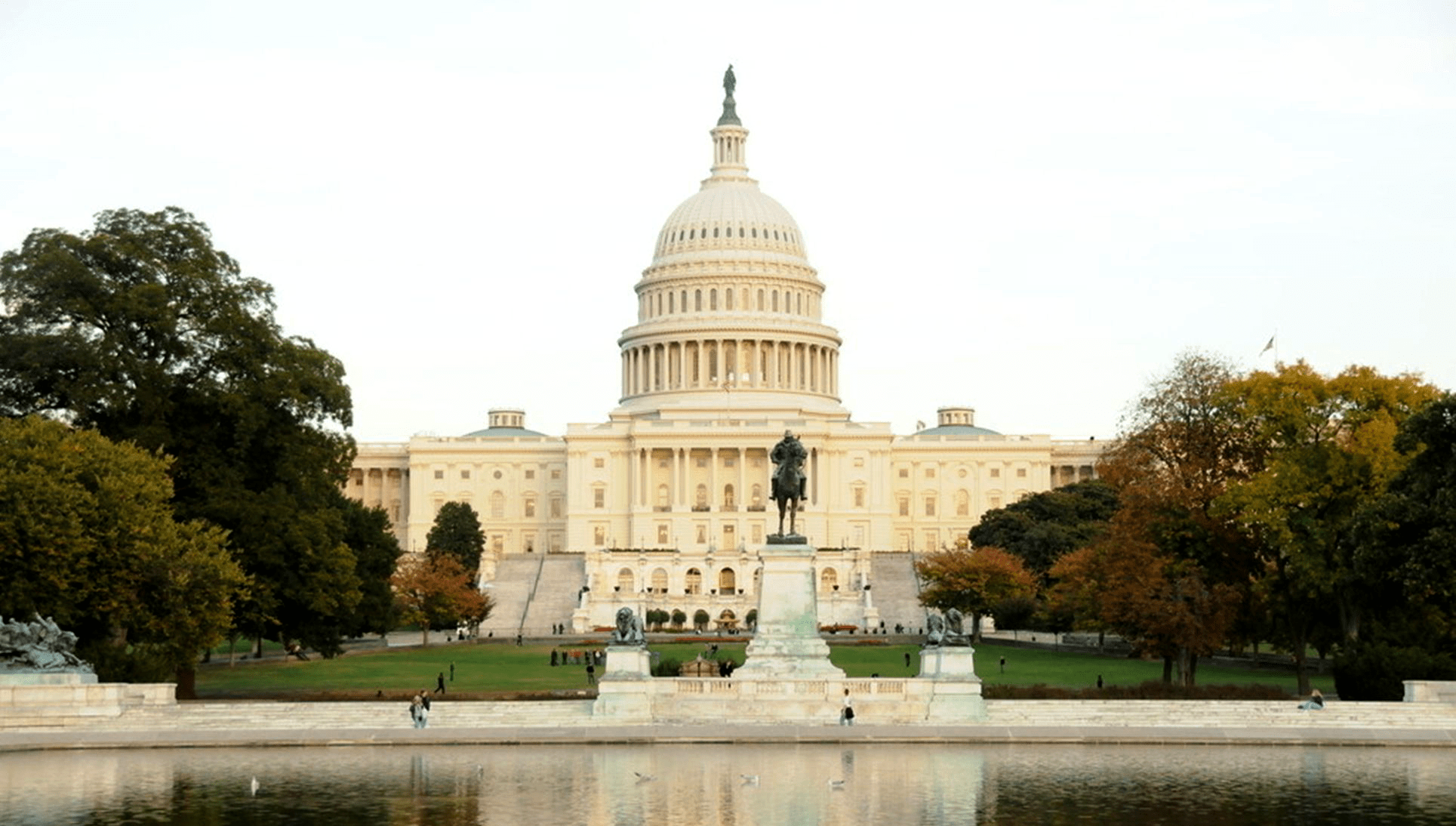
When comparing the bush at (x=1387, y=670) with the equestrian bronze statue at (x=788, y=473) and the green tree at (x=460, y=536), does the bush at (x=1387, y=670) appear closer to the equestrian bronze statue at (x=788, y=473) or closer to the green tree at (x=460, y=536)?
the equestrian bronze statue at (x=788, y=473)

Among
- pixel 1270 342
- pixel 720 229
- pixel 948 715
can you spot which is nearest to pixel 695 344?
pixel 720 229

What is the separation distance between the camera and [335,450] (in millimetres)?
54938

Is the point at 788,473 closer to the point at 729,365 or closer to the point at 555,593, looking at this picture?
the point at 555,593

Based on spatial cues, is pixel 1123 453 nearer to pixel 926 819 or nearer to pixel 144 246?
pixel 144 246

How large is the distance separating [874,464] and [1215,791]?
11995 centimetres

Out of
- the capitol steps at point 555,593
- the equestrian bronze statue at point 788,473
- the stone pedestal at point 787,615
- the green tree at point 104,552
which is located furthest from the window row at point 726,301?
the stone pedestal at point 787,615

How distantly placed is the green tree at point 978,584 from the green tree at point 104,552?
49700 millimetres

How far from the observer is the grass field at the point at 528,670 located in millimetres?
56775

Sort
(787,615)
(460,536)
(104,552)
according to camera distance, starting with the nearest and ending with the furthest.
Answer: (787,615), (104,552), (460,536)

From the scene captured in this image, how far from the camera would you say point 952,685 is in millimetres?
42844

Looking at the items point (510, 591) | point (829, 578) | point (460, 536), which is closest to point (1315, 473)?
point (829, 578)

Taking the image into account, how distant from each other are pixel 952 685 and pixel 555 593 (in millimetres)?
75118

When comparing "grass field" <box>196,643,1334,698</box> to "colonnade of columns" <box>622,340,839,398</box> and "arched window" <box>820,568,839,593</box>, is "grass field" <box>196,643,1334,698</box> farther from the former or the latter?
"colonnade of columns" <box>622,340,839,398</box>

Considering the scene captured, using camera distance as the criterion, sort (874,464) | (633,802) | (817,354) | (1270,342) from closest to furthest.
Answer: (633,802) → (1270,342) → (874,464) → (817,354)
